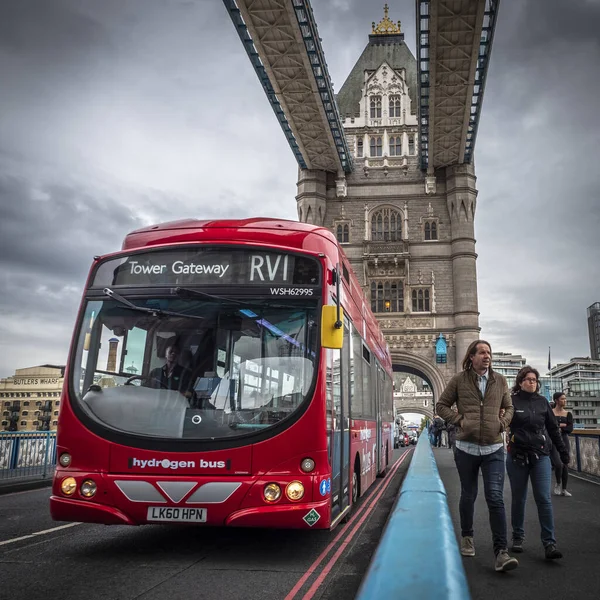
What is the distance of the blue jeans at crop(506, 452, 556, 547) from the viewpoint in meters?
5.16

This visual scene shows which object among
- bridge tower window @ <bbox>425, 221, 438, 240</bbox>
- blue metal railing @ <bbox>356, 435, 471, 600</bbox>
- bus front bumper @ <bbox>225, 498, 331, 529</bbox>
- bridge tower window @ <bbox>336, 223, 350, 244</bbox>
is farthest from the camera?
bridge tower window @ <bbox>336, 223, 350, 244</bbox>

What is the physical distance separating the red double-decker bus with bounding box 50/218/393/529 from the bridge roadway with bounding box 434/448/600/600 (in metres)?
1.37

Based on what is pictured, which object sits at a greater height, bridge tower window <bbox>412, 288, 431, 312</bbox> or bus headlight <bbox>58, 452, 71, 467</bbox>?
bridge tower window <bbox>412, 288, 431, 312</bbox>

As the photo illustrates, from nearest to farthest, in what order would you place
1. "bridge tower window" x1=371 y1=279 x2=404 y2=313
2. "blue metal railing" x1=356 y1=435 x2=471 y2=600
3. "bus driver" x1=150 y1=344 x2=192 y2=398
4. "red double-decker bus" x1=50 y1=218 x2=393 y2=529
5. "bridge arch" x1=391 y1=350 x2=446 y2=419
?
1. "blue metal railing" x1=356 y1=435 x2=471 y2=600
2. "red double-decker bus" x1=50 y1=218 x2=393 y2=529
3. "bus driver" x1=150 y1=344 x2=192 y2=398
4. "bridge arch" x1=391 y1=350 x2=446 y2=419
5. "bridge tower window" x1=371 y1=279 x2=404 y2=313

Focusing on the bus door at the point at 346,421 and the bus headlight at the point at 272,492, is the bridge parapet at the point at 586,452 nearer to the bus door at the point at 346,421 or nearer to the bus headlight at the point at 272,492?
the bus door at the point at 346,421

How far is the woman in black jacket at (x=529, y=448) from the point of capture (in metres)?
5.36

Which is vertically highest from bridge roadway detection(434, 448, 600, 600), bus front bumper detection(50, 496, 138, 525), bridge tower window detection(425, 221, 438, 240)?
bridge tower window detection(425, 221, 438, 240)

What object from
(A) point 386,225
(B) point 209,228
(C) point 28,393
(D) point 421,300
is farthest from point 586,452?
(C) point 28,393

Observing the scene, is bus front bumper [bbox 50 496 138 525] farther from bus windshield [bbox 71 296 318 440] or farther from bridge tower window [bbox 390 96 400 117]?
bridge tower window [bbox 390 96 400 117]

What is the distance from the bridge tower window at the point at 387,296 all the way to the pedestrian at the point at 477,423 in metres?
31.8

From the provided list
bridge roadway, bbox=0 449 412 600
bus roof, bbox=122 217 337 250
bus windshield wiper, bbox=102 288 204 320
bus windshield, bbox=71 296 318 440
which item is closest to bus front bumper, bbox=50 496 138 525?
bridge roadway, bbox=0 449 412 600

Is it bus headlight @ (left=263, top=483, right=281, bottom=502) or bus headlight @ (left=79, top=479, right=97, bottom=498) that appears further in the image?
bus headlight @ (left=79, top=479, right=97, bottom=498)

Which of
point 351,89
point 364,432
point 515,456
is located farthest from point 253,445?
point 351,89

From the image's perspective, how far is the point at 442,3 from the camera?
77.6ft
